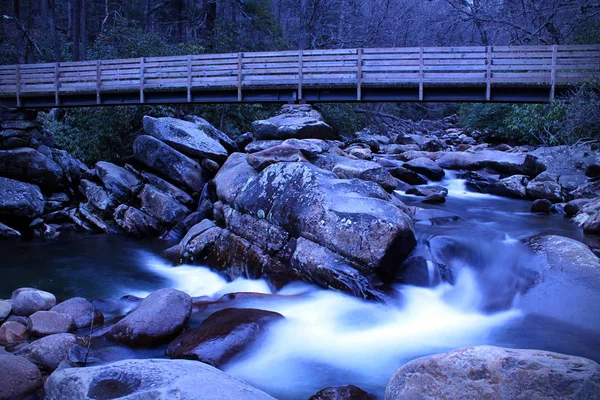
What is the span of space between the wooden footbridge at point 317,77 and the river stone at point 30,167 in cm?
284

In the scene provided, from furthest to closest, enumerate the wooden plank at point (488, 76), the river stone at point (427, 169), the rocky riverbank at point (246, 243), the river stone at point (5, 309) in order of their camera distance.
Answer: the river stone at point (427, 169)
the wooden plank at point (488, 76)
the river stone at point (5, 309)
the rocky riverbank at point (246, 243)

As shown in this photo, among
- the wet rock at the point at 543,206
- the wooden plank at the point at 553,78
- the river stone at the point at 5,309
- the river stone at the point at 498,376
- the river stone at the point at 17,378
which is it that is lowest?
the river stone at the point at 5,309

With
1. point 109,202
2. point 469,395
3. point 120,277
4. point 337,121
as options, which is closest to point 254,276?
point 120,277

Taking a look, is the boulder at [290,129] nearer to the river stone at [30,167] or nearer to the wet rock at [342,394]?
the river stone at [30,167]

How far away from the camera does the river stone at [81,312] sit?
681 cm

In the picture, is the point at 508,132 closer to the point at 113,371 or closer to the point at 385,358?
the point at 385,358

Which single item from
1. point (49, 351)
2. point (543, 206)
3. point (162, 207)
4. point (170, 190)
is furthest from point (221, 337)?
point (543, 206)

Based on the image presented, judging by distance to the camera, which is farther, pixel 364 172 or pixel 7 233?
pixel 7 233

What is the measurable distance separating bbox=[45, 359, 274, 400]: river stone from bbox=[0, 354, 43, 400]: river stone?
897 mm

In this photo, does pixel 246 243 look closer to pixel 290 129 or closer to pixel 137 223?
pixel 137 223

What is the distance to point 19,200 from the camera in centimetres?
1298

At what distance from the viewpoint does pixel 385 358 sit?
6145mm

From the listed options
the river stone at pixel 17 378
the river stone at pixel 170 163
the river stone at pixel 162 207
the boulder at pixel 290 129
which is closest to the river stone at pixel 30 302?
the river stone at pixel 17 378

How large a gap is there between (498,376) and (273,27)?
93.0 feet
